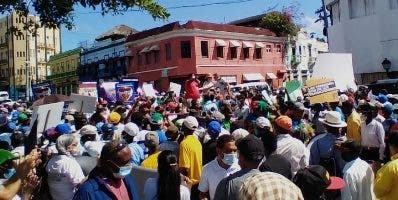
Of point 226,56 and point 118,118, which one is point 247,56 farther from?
point 118,118

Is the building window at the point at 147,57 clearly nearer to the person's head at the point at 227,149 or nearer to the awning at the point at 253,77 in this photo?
the awning at the point at 253,77

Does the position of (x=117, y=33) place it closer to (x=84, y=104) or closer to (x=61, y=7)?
(x=84, y=104)

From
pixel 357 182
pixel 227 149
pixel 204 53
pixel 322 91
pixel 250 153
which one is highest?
pixel 204 53

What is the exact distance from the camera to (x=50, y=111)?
673cm

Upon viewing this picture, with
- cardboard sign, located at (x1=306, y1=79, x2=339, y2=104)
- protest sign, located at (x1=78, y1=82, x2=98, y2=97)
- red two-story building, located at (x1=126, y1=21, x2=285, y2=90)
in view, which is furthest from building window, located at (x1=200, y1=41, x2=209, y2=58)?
cardboard sign, located at (x1=306, y1=79, x2=339, y2=104)

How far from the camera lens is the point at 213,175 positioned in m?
5.44

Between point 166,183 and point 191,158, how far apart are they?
174cm

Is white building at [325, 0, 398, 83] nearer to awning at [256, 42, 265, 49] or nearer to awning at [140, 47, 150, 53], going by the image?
awning at [256, 42, 265, 49]

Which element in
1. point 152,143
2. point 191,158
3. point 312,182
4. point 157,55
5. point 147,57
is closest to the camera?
point 312,182

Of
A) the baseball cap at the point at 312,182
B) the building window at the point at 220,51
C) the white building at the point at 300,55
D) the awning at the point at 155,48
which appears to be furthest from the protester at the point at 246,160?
the white building at the point at 300,55

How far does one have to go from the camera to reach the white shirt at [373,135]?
834 cm

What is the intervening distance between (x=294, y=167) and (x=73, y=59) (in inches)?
2417

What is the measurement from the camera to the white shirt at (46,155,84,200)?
5.51 metres

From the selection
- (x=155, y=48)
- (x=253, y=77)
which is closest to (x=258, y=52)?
(x=253, y=77)
